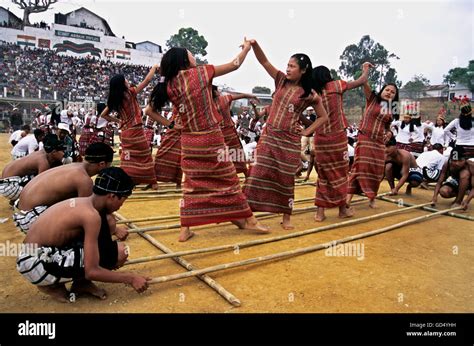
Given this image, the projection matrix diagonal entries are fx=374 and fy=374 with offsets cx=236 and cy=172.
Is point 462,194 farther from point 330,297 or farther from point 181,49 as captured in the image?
point 181,49

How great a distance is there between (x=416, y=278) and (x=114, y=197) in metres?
2.54

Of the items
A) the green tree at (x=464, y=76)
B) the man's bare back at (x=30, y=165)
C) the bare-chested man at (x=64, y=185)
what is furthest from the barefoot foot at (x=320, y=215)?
the green tree at (x=464, y=76)

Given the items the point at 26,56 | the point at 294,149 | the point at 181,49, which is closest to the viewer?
the point at 181,49

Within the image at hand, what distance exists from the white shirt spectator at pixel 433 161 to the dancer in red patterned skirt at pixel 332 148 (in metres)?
2.91

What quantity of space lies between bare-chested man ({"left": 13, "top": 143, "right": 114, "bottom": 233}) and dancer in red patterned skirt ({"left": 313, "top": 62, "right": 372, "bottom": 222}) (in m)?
2.88

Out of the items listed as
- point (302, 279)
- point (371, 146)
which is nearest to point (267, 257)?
point (302, 279)

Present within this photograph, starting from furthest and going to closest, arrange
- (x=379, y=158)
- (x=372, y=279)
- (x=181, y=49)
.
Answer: (x=379, y=158), (x=181, y=49), (x=372, y=279)

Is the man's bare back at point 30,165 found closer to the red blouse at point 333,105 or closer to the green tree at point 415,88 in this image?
the red blouse at point 333,105

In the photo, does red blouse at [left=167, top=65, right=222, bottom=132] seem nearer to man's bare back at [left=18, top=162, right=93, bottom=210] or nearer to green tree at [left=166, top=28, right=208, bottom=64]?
man's bare back at [left=18, top=162, right=93, bottom=210]

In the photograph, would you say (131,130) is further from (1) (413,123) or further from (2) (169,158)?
(1) (413,123)

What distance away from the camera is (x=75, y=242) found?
253 centimetres

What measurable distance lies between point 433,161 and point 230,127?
3.88 m
